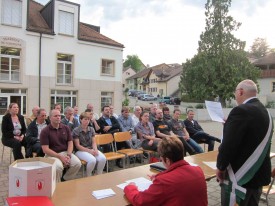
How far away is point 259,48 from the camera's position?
6097 centimetres

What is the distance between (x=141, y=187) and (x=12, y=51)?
18183 millimetres

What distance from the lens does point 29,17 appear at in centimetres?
1964

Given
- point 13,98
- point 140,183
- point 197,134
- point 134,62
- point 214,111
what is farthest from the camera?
point 134,62

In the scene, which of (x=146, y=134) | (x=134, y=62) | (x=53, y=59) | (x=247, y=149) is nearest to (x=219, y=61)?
(x=53, y=59)

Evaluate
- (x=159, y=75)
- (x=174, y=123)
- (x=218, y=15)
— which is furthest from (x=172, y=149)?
(x=159, y=75)

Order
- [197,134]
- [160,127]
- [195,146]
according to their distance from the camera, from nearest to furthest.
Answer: [195,146]
[160,127]
[197,134]

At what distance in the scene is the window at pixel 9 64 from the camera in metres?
18.1

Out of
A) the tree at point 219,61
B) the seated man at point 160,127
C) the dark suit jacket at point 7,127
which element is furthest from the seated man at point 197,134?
the tree at point 219,61

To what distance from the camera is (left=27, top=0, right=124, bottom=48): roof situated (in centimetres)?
1902

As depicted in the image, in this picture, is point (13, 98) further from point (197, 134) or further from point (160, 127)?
point (197, 134)

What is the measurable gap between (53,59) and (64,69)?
1.42 metres

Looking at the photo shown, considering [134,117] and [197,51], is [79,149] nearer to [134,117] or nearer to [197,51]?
[134,117]

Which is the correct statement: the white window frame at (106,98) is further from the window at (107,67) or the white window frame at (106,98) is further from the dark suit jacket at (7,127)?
the dark suit jacket at (7,127)

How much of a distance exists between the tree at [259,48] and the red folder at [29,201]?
6390cm
